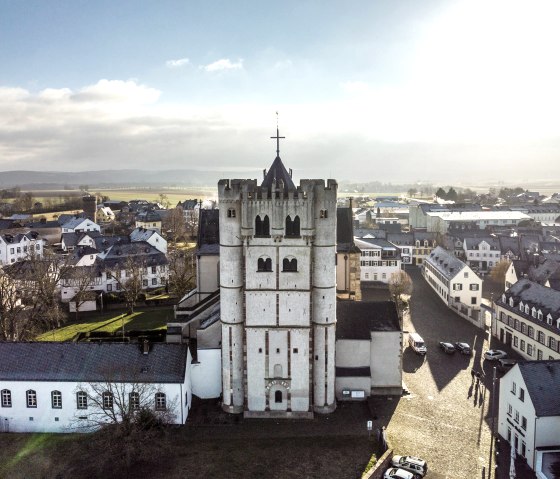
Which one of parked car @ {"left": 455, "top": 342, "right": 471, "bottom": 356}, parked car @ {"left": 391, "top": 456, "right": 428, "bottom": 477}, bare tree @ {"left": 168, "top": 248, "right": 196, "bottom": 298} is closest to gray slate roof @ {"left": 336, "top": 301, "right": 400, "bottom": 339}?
parked car @ {"left": 391, "top": 456, "right": 428, "bottom": 477}

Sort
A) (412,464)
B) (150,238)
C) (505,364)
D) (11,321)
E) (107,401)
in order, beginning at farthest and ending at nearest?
(150,238), (11,321), (505,364), (107,401), (412,464)

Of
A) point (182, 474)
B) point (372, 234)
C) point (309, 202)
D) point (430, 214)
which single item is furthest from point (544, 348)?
point (430, 214)

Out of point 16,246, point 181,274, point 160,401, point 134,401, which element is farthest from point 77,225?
point 134,401

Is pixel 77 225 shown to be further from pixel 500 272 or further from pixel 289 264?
pixel 289 264

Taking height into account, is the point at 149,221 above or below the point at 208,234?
below

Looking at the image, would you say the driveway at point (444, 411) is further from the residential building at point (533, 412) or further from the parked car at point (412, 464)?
the residential building at point (533, 412)

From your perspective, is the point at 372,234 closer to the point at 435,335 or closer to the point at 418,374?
the point at 435,335

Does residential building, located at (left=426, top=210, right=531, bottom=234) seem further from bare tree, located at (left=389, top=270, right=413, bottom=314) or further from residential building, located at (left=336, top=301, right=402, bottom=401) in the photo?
residential building, located at (left=336, top=301, right=402, bottom=401)
